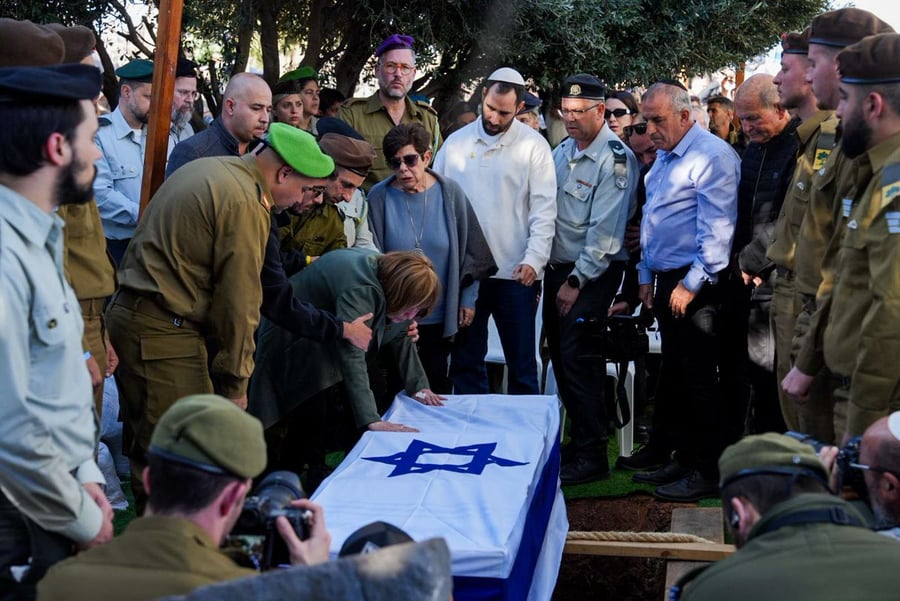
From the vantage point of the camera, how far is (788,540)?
214cm

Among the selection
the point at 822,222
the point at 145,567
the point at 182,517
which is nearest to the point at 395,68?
the point at 822,222

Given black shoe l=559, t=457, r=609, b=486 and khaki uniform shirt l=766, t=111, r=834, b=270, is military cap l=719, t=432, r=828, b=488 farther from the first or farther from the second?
black shoe l=559, t=457, r=609, b=486

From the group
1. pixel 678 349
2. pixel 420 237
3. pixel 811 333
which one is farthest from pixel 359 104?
pixel 811 333

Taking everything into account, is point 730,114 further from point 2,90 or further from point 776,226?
point 2,90

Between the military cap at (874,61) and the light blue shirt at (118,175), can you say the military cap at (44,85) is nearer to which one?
the military cap at (874,61)

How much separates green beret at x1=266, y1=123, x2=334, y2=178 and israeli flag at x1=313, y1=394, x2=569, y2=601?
1065 millimetres

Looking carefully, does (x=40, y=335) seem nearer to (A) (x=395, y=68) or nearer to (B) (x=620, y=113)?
(A) (x=395, y=68)

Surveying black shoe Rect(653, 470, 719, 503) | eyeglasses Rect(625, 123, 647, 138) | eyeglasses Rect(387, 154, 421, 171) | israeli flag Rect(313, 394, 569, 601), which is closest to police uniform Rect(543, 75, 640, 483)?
black shoe Rect(653, 470, 719, 503)

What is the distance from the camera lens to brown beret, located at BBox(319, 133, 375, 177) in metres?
5.22

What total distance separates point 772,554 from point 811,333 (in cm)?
206

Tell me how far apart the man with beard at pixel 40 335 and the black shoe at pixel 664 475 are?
3.74 meters

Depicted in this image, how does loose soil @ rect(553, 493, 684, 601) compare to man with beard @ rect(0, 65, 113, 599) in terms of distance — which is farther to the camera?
loose soil @ rect(553, 493, 684, 601)

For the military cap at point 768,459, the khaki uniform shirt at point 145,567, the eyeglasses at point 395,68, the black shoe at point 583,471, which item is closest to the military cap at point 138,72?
the eyeglasses at point 395,68

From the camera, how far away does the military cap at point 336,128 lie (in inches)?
211
